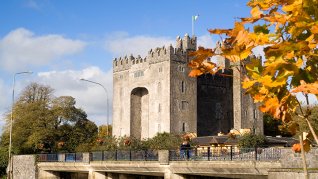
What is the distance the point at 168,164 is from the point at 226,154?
4.92 meters

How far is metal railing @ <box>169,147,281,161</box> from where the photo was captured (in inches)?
971

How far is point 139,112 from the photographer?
77.6 meters

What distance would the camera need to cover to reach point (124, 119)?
3059 inches

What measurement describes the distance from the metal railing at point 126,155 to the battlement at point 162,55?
33.6 metres

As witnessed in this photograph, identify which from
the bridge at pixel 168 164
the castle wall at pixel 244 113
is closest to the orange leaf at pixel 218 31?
the bridge at pixel 168 164

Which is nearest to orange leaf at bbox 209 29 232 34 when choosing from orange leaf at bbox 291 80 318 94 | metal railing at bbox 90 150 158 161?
orange leaf at bbox 291 80 318 94

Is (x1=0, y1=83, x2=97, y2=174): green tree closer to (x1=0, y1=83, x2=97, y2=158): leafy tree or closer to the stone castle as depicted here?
(x1=0, y1=83, x2=97, y2=158): leafy tree

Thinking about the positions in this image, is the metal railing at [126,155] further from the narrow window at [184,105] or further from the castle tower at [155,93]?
the narrow window at [184,105]

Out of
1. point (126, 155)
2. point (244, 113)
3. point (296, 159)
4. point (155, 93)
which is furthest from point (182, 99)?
point (296, 159)

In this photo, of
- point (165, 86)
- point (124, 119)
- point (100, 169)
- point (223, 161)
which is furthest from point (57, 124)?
point (223, 161)

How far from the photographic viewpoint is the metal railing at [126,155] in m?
33.8

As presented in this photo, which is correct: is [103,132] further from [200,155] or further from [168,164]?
[200,155]

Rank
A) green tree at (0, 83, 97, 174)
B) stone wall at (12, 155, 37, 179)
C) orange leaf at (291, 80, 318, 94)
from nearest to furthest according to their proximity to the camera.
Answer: orange leaf at (291, 80, 318, 94) → stone wall at (12, 155, 37, 179) → green tree at (0, 83, 97, 174)

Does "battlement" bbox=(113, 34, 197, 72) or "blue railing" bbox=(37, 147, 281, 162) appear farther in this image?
"battlement" bbox=(113, 34, 197, 72)
